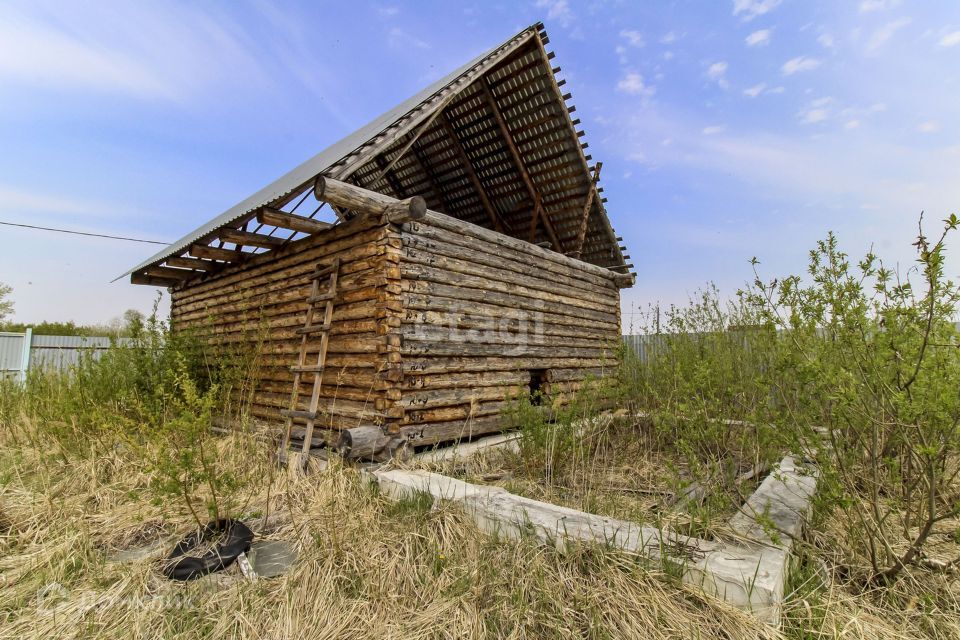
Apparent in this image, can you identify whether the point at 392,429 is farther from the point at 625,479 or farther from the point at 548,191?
the point at 548,191

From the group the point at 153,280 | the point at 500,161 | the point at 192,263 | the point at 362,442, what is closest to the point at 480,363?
the point at 362,442

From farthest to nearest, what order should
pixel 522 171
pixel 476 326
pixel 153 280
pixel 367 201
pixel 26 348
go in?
pixel 26 348 → pixel 153 280 → pixel 522 171 → pixel 476 326 → pixel 367 201

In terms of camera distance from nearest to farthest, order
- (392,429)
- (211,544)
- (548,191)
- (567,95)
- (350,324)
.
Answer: (211,544), (392,429), (350,324), (567,95), (548,191)

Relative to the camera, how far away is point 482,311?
22.2 feet

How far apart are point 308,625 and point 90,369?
6.26 m

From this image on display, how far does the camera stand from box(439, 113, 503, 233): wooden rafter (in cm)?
848

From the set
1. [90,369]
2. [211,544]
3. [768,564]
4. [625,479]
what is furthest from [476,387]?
[90,369]

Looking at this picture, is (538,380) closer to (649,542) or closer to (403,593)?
(649,542)

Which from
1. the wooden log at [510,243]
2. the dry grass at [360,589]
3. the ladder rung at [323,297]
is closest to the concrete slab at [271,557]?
the dry grass at [360,589]

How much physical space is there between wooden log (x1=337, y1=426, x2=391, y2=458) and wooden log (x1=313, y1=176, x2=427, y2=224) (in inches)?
94.6

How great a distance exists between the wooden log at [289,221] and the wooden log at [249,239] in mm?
959

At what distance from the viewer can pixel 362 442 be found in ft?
16.2

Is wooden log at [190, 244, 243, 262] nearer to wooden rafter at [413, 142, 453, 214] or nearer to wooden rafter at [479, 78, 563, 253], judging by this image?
wooden rafter at [413, 142, 453, 214]

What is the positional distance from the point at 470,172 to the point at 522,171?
3.15 ft
